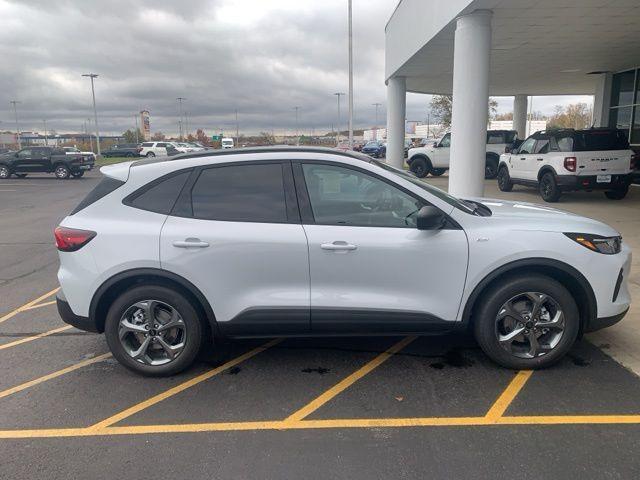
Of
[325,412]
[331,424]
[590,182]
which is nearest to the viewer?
[331,424]

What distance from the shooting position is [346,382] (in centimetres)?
378

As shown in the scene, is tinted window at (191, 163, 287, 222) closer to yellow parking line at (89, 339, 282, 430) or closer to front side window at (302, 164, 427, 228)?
front side window at (302, 164, 427, 228)

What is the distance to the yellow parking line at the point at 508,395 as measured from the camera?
3.29 metres

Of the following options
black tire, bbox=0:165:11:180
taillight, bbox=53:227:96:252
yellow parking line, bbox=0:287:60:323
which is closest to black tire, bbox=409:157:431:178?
yellow parking line, bbox=0:287:60:323

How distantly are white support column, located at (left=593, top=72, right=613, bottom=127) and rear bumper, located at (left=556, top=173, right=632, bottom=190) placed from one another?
874 cm

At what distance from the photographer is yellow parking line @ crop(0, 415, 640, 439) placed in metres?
3.17

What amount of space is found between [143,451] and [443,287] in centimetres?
225

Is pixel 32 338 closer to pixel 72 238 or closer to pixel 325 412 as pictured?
pixel 72 238

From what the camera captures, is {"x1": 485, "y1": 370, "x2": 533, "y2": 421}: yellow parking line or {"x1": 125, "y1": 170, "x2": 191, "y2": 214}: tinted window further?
{"x1": 125, "y1": 170, "x2": 191, "y2": 214}: tinted window

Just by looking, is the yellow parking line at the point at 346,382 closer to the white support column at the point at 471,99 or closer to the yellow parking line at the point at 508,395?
the yellow parking line at the point at 508,395

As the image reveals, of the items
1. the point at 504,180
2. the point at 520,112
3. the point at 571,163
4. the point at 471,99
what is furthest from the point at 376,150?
the point at 471,99

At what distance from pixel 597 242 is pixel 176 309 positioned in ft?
10.4

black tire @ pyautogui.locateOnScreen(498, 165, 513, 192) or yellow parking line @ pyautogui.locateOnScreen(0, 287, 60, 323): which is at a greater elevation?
black tire @ pyautogui.locateOnScreen(498, 165, 513, 192)

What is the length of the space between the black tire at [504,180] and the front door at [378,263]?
45.0 feet
